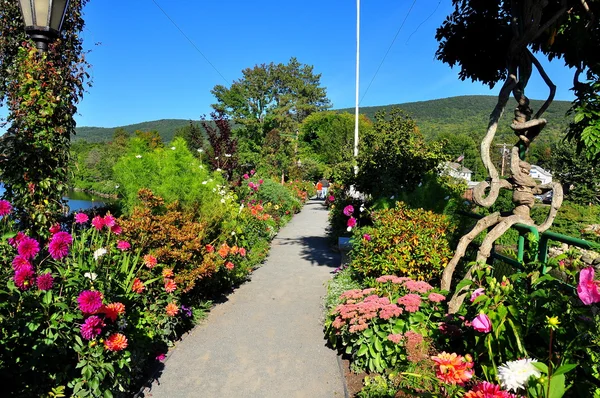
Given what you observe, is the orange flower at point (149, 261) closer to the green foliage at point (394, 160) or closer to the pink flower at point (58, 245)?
the pink flower at point (58, 245)

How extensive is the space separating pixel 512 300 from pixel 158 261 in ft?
11.8

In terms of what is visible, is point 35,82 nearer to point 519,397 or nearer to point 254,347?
point 254,347

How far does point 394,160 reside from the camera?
8094 mm

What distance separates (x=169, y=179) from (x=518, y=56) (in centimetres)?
497

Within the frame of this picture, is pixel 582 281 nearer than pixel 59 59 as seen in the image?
Yes

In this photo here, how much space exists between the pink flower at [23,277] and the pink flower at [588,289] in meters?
2.88

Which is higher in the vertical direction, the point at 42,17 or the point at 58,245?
the point at 42,17

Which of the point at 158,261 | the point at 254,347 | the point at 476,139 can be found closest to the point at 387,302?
the point at 254,347

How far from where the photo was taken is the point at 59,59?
4465 mm

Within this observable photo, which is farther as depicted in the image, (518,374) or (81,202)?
(81,202)

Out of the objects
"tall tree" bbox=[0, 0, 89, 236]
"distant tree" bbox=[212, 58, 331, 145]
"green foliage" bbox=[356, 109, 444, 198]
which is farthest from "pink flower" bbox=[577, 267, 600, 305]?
"distant tree" bbox=[212, 58, 331, 145]

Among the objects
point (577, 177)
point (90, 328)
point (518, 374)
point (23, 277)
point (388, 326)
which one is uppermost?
point (23, 277)

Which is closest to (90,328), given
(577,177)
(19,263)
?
(19,263)

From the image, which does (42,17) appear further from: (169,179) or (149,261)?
(169,179)
